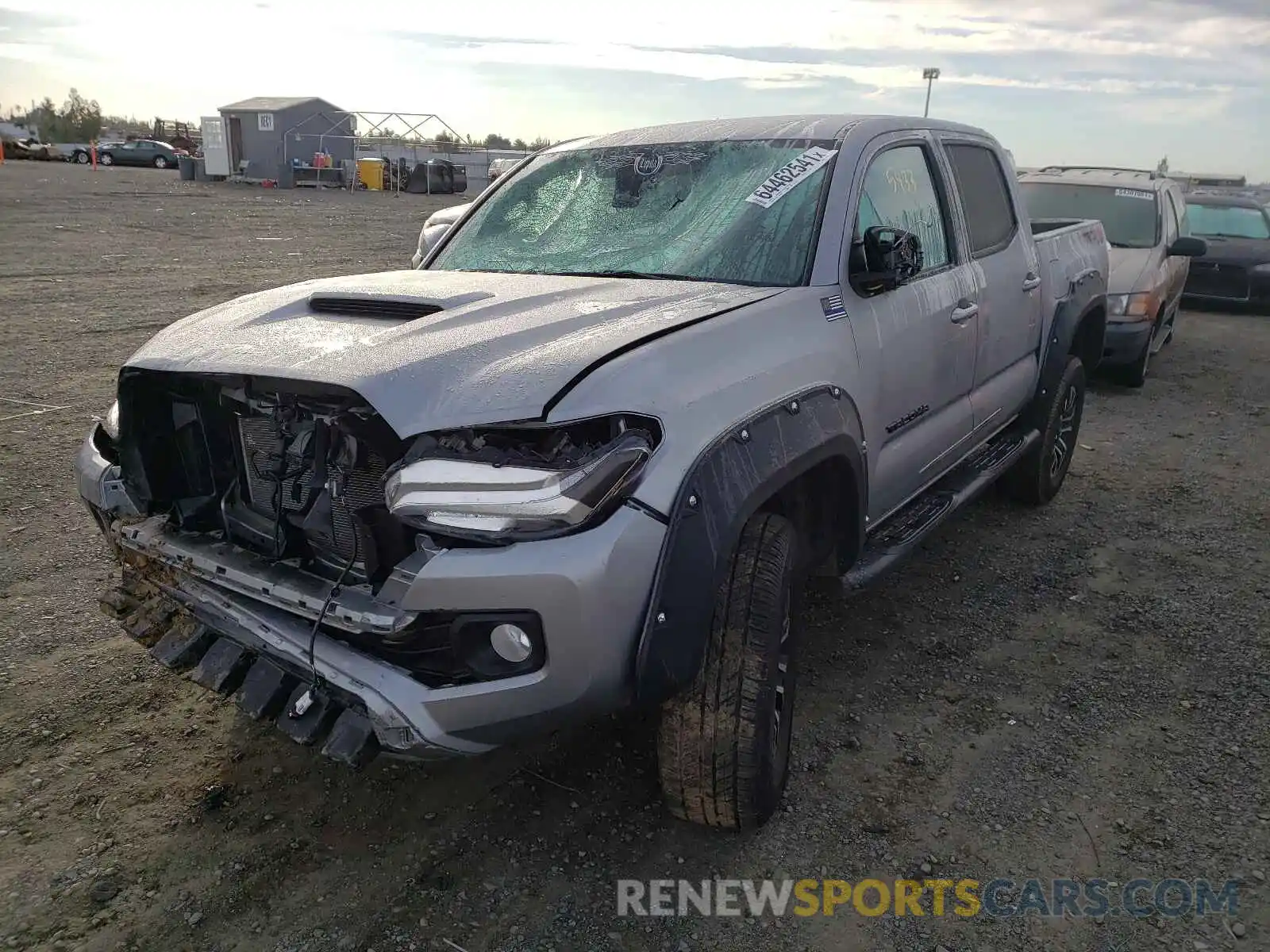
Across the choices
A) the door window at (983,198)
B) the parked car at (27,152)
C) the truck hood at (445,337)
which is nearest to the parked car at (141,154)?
the parked car at (27,152)

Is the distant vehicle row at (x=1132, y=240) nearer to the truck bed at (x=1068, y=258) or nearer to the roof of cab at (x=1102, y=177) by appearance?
the roof of cab at (x=1102, y=177)

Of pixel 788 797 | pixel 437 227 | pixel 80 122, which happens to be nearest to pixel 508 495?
pixel 788 797

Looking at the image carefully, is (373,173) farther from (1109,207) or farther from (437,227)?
(437,227)

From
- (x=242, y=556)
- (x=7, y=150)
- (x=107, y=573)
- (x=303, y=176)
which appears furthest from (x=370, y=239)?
(x=7, y=150)

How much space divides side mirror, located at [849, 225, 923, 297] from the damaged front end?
49.1 inches

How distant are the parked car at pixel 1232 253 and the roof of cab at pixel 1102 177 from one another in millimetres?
2669

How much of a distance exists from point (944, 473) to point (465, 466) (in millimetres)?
2547

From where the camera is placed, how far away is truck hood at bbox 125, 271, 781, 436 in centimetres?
220

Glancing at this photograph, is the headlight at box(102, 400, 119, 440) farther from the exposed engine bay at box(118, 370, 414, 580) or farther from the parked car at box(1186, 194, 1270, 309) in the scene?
the parked car at box(1186, 194, 1270, 309)

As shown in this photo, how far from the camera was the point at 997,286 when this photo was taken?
4.28 meters

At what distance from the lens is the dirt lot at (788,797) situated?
2.43m

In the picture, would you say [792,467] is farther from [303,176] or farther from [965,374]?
[303,176]

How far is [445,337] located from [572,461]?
553 millimetres

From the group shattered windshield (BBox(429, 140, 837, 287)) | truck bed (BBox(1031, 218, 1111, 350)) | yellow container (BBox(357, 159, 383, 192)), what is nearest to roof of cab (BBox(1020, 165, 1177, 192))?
truck bed (BBox(1031, 218, 1111, 350))
